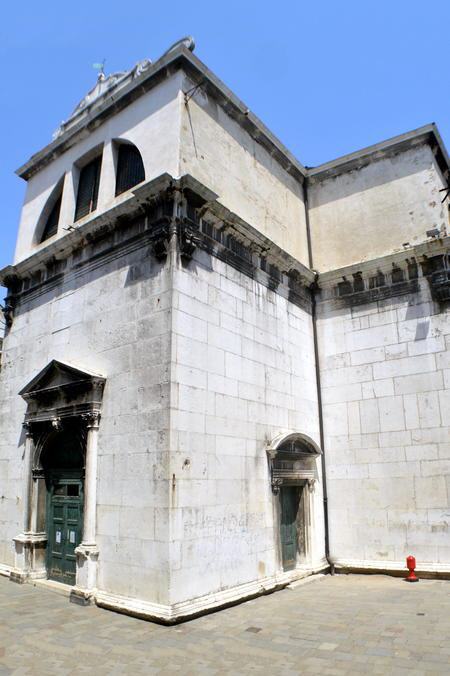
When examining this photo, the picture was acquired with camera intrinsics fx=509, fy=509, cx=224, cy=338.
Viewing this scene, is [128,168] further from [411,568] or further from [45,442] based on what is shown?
[411,568]

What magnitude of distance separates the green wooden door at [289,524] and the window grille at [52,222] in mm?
9220

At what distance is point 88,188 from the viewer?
43.1 ft

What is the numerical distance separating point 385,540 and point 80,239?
A: 999 cm

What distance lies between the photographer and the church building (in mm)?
9203

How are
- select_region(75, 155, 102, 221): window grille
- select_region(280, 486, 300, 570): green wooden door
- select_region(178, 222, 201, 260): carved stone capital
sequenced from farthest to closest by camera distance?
select_region(75, 155, 102, 221): window grille → select_region(280, 486, 300, 570): green wooden door → select_region(178, 222, 201, 260): carved stone capital

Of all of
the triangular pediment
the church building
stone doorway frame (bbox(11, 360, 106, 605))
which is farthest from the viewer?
the triangular pediment

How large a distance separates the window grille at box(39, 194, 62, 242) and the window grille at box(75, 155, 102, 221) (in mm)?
1123

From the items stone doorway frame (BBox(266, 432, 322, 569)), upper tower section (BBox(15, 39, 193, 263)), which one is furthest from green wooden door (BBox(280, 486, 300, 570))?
upper tower section (BBox(15, 39, 193, 263))

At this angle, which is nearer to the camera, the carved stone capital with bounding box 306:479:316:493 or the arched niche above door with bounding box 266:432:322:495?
the arched niche above door with bounding box 266:432:322:495

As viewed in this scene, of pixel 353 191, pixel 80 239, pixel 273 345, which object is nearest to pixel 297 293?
pixel 273 345

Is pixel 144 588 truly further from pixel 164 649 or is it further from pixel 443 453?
pixel 443 453

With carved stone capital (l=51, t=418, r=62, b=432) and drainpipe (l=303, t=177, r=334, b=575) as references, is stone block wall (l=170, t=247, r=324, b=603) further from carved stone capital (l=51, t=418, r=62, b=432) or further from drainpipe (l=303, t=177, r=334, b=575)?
carved stone capital (l=51, t=418, r=62, b=432)

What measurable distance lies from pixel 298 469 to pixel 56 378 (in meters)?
5.91

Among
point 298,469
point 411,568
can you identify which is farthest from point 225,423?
point 411,568
